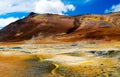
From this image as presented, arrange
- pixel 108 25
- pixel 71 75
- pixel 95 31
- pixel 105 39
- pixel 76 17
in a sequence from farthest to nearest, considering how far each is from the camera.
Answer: pixel 76 17
pixel 108 25
pixel 95 31
pixel 105 39
pixel 71 75

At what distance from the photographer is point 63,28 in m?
154

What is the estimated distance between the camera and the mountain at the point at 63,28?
12825cm

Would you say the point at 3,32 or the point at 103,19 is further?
Result: the point at 3,32

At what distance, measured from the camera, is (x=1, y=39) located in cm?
16588

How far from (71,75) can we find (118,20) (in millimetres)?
124247

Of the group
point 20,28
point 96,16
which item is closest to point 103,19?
point 96,16

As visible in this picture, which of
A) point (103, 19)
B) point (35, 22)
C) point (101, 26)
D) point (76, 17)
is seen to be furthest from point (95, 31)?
point (35, 22)

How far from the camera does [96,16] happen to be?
156 m

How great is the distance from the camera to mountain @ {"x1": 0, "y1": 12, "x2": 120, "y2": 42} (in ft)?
421

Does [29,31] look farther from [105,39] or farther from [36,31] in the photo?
[105,39]

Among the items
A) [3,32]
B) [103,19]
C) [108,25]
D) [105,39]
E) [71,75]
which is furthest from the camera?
[3,32]

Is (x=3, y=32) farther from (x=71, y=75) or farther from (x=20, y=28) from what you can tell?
(x=71, y=75)

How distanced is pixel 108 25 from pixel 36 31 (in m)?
37.1

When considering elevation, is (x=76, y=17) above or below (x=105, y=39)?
above
